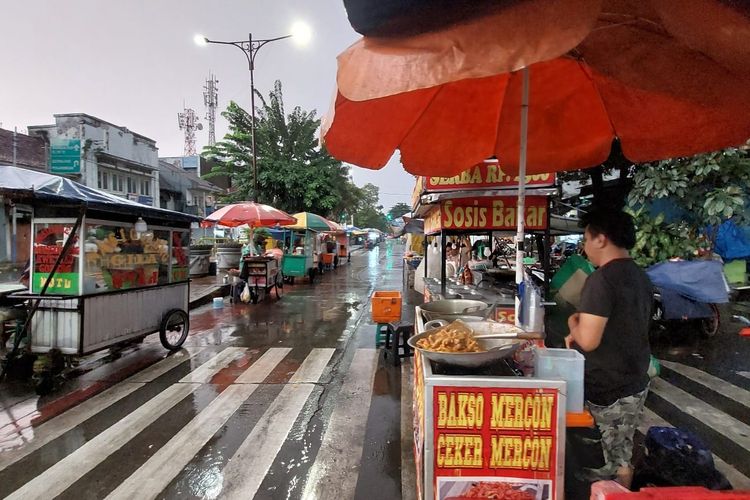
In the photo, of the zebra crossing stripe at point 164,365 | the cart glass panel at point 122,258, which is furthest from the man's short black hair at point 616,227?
the cart glass panel at point 122,258

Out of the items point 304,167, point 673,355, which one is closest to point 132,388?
point 673,355

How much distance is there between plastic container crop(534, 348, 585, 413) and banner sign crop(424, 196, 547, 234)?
119 inches

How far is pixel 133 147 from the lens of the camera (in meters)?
25.6

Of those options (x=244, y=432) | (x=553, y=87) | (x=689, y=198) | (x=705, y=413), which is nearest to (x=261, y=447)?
(x=244, y=432)

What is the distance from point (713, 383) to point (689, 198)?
319 cm

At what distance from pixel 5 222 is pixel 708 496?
27008 millimetres

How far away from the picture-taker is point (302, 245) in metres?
18.0

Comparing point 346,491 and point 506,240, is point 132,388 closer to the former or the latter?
point 346,491

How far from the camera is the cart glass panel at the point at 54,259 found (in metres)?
5.21

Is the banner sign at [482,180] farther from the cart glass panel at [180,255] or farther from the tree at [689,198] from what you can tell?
the cart glass panel at [180,255]

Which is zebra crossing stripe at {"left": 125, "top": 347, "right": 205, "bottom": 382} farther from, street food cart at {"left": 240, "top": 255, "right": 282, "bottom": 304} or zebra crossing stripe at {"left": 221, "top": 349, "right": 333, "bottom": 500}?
street food cart at {"left": 240, "top": 255, "right": 282, "bottom": 304}

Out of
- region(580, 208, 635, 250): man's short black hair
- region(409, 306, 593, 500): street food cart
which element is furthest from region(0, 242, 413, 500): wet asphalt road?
region(580, 208, 635, 250): man's short black hair

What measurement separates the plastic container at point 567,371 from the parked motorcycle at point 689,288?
224 inches

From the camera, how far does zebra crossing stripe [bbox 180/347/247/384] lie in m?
5.41
